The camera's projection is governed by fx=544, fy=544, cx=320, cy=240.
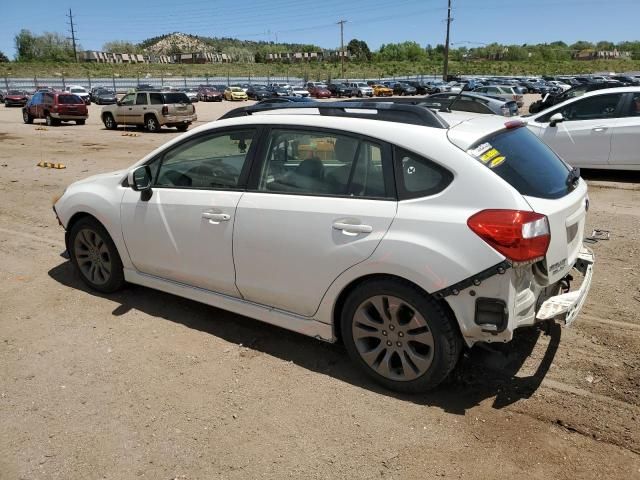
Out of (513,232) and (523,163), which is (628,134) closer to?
(523,163)

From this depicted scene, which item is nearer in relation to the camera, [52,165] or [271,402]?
[271,402]

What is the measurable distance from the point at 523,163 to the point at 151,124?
2103 centimetres

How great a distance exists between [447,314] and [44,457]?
7.36ft

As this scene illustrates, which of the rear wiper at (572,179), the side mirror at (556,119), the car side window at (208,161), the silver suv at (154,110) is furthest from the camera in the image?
the silver suv at (154,110)

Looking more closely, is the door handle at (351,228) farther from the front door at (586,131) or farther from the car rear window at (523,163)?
the front door at (586,131)

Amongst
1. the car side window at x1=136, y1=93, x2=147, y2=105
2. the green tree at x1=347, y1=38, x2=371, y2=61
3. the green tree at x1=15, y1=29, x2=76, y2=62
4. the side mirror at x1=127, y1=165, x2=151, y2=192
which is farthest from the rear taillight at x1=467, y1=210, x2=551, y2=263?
the green tree at x1=347, y1=38, x2=371, y2=61

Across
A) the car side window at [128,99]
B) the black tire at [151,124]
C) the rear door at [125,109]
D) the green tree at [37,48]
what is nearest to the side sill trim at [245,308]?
the black tire at [151,124]

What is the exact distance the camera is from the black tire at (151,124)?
866 inches

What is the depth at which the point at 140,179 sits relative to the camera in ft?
13.6

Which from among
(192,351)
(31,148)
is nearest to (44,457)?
(192,351)

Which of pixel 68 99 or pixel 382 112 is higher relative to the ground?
A: pixel 68 99

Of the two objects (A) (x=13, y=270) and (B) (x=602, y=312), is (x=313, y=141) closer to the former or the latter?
(B) (x=602, y=312)

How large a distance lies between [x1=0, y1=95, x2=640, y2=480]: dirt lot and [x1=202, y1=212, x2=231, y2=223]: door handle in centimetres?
91

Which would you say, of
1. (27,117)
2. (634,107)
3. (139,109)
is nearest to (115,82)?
(27,117)
